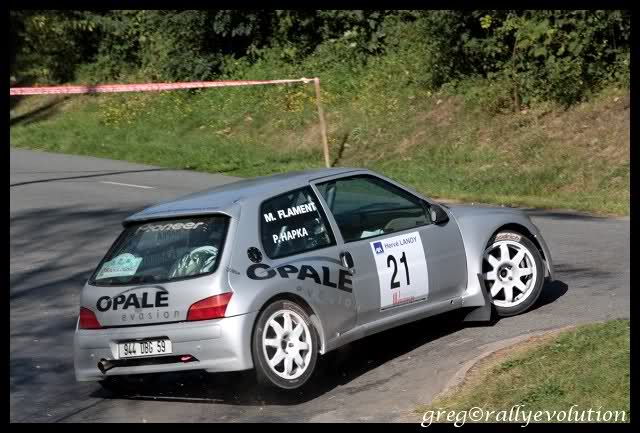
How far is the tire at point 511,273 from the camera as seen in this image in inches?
388

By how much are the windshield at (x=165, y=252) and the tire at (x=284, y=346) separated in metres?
0.56

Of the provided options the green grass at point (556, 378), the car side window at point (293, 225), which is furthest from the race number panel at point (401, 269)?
the green grass at point (556, 378)

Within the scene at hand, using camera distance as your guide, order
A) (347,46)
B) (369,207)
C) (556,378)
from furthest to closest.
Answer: (347,46), (369,207), (556,378)

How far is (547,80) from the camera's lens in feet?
76.1

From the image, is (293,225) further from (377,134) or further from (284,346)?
(377,134)

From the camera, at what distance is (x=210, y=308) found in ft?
26.2

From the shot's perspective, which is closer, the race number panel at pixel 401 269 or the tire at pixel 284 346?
→ the tire at pixel 284 346

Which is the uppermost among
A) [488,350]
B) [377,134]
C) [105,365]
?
[377,134]

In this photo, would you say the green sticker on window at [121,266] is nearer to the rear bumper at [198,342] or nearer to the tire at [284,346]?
the rear bumper at [198,342]

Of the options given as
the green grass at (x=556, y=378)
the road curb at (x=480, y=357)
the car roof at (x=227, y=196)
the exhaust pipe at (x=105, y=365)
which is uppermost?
the car roof at (x=227, y=196)

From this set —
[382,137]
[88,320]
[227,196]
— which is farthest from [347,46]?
[88,320]

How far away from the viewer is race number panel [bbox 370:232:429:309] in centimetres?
895

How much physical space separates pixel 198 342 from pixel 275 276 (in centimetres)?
72
